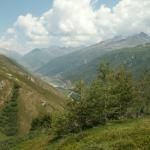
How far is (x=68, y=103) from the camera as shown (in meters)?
89.0

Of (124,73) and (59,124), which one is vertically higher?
(124,73)

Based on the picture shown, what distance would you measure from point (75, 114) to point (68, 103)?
462 centimetres

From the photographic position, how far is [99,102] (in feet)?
285

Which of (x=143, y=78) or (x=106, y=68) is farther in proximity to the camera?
(x=143, y=78)

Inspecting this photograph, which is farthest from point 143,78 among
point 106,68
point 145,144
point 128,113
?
point 145,144

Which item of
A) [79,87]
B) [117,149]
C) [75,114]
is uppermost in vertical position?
[79,87]

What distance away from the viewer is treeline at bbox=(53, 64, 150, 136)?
280 feet

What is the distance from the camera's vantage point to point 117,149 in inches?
1442

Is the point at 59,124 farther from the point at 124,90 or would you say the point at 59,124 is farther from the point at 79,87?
the point at 124,90

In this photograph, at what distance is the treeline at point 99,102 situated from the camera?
8525cm

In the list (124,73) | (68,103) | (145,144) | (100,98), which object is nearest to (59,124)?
(68,103)

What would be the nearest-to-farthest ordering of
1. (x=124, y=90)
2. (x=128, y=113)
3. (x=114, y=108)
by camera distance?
(x=114, y=108) → (x=124, y=90) → (x=128, y=113)

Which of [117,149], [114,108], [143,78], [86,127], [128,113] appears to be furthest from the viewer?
[143,78]

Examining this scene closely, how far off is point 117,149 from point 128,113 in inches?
2936
